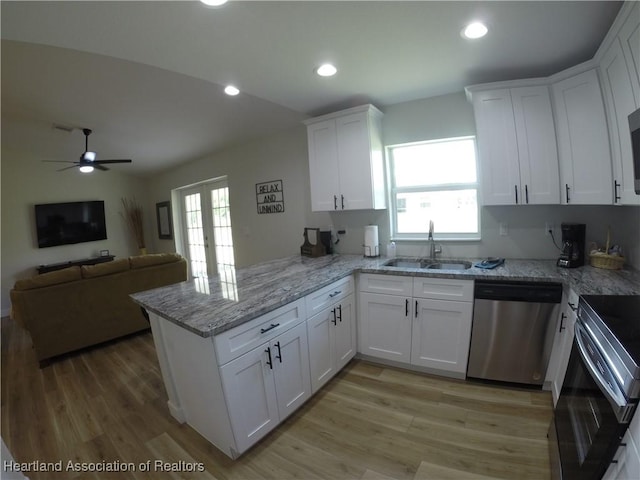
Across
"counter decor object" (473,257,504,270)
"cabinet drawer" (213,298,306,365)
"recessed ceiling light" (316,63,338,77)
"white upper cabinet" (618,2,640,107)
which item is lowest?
"cabinet drawer" (213,298,306,365)

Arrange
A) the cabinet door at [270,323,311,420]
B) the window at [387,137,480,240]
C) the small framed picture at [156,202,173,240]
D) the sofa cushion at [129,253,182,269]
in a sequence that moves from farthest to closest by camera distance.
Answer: the small framed picture at [156,202,173,240] < the sofa cushion at [129,253,182,269] < the window at [387,137,480,240] < the cabinet door at [270,323,311,420]

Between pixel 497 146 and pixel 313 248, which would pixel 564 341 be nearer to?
pixel 497 146

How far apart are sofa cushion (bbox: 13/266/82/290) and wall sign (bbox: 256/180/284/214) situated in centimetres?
218

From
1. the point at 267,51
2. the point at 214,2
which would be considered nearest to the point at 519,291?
the point at 267,51

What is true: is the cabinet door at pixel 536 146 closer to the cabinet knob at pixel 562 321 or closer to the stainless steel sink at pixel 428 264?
the stainless steel sink at pixel 428 264

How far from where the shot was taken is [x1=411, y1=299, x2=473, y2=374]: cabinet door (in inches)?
83.7

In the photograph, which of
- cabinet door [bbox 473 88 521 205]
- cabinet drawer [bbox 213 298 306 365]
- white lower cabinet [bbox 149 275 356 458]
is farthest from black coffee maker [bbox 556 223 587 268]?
cabinet drawer [bbox 213 298 306 365]

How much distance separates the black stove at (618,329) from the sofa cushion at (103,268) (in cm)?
397

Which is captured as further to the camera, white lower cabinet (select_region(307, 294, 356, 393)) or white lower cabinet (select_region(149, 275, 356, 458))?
white lower cabinet (select_region(307, 294, 356, 393))

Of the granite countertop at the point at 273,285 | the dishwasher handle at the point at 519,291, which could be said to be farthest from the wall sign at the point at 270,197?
the dishwasher handle at the point at 519,291

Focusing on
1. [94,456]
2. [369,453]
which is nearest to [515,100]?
[369,453]

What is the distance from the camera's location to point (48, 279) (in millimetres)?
2822

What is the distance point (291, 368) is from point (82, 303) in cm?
269

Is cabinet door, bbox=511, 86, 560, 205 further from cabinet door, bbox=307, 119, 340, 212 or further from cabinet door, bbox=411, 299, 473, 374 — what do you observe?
cabinet door, bbox=307, 119, 340, 212
